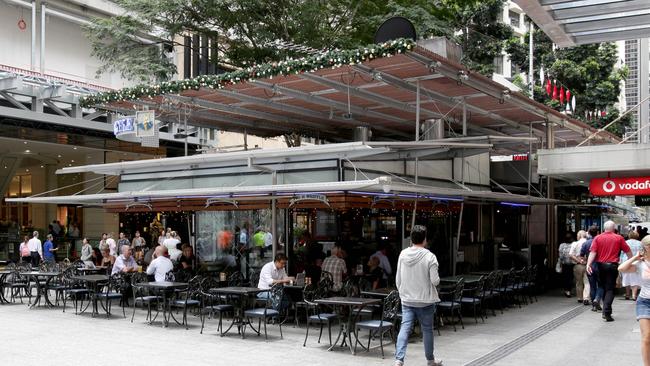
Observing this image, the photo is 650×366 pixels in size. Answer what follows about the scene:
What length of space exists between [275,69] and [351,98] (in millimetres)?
2974

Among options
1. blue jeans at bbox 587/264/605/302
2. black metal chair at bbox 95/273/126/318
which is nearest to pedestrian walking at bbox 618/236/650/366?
blue jeans at bbox 587/264/605/302

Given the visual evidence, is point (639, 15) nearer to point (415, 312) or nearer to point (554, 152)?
point (415, 312)

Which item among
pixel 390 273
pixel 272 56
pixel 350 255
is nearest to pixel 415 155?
pixel 390 273

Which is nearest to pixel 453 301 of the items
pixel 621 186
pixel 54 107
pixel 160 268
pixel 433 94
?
pixel 433 94

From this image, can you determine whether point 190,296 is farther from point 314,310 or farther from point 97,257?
point 97,257

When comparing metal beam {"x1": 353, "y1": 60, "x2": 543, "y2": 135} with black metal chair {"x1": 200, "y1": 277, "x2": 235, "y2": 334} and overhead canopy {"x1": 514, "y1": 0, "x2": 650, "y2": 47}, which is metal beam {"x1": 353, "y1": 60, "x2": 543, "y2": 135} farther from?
black metal chair {"x1": 200, "y1": 277, "x2": 235, "y2": 334}

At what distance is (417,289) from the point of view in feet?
26.0

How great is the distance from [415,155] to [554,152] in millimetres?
3521

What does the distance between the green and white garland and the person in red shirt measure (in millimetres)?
5412

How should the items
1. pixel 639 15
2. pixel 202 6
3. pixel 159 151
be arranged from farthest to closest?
pixel 159 151
pixel 202 6
pixel 639 15

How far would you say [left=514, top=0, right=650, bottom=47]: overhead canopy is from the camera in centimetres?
827

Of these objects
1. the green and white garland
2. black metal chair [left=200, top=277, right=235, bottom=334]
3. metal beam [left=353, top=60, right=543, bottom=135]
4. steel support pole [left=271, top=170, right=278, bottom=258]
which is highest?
the green and white garland

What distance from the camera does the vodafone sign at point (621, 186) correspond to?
13867 mm

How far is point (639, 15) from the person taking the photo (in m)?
8.78
